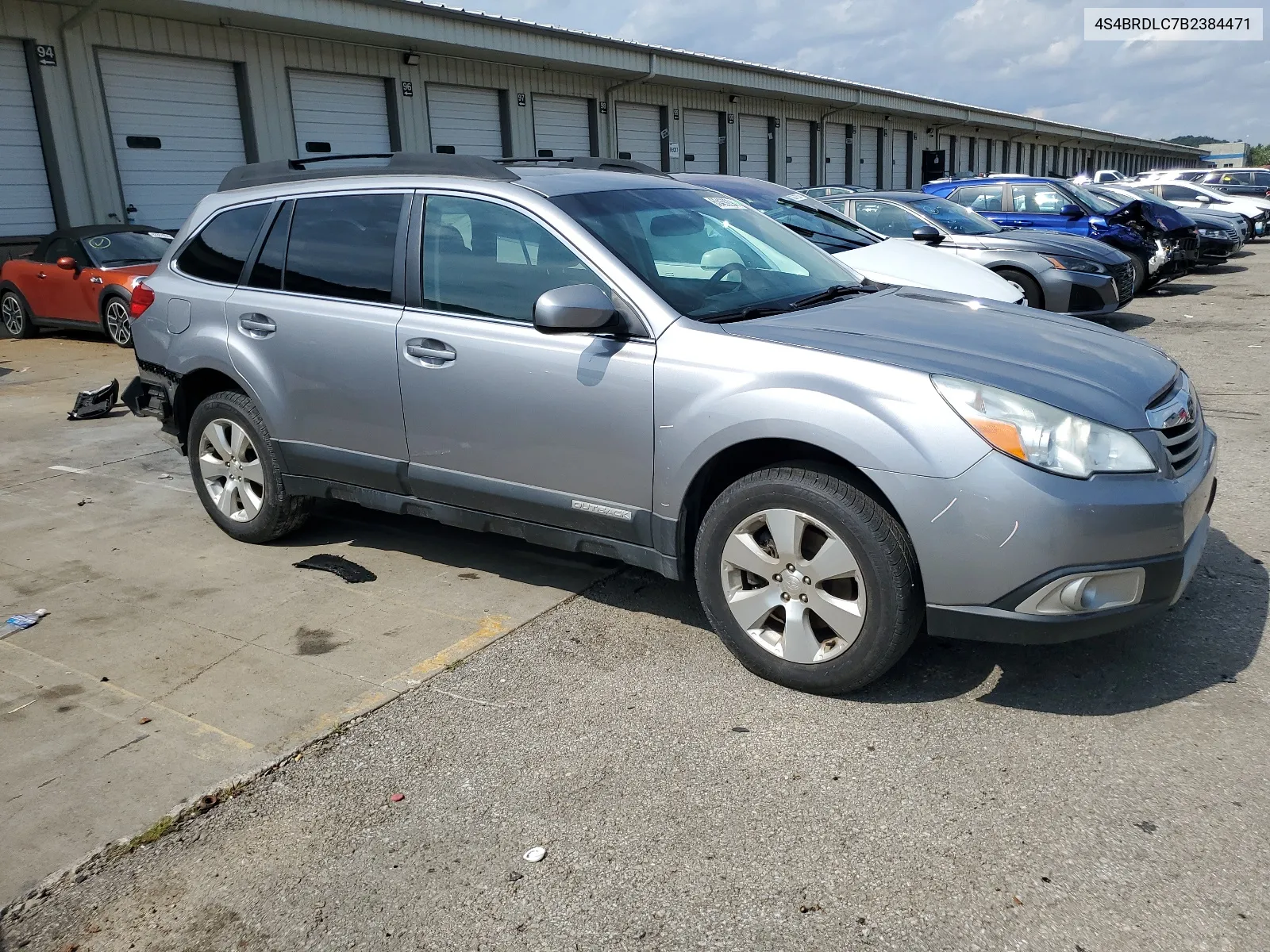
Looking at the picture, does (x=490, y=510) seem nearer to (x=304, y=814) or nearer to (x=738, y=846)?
(x=304, y=814)

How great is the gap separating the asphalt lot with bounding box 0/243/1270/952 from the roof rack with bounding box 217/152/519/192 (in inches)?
80.1

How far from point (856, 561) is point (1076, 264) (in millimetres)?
9096

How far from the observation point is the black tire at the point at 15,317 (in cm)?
1366

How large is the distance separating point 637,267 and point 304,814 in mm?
2259

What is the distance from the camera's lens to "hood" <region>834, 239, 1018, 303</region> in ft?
26.6

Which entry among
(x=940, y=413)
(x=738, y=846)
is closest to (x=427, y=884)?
(x=738, y=846)

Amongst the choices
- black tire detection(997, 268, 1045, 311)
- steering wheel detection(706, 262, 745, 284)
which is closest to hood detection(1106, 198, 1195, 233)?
black tire detection(997, 268, 1045, 311)

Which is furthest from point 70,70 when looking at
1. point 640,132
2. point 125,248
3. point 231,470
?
point 640,132

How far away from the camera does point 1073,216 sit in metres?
14.2

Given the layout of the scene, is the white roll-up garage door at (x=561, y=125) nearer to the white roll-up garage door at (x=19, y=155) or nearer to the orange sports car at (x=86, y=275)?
the white roll-up garage door at (x=19, y=155)

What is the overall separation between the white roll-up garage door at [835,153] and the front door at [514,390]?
31.8 meters

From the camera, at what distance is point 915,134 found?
1614 inches

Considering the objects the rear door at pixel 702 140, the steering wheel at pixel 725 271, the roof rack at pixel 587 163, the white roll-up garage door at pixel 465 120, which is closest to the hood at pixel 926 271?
the roof rack at pixel 587 163

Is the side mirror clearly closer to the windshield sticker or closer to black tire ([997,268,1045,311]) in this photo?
the windshield sticker
